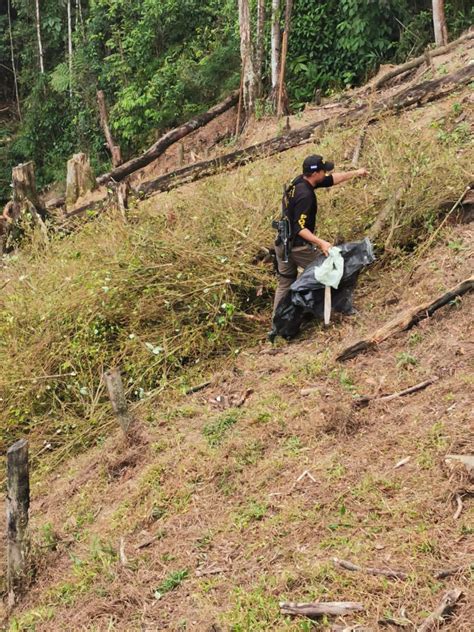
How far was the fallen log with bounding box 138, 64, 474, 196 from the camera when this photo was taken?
34.0 ft

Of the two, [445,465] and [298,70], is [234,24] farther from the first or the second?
[445,465]

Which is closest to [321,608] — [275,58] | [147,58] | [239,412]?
[239,412]

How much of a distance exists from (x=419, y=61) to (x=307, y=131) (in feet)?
11.2

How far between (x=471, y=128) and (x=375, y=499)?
6.01 meters

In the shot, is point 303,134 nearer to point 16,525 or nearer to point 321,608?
point 16,525

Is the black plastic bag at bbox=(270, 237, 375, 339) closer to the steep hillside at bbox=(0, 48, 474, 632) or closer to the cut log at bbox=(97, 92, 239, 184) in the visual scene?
the steep hillside at bbox=(0, 48, 474, 632)

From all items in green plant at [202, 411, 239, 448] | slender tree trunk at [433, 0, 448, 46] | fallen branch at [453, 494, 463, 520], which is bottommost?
green plant at [202, 411, 239, 448]

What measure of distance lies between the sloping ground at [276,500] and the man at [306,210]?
29.6 inches

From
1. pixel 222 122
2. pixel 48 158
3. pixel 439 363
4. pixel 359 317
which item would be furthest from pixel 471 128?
pixel 48 158

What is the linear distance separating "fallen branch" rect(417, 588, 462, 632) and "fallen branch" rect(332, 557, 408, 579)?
0.92ft

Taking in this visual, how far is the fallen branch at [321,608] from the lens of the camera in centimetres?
355

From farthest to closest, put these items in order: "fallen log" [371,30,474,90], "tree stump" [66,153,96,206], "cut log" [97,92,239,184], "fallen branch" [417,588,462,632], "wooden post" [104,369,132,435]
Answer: "tree stump" [66,153,96,206] < "cut log" [97,92,239,184] < "fallen log" [371,30,474,90] < "wooden post" [104,369,132,435] < "fallen branch" [417,588,462,632]

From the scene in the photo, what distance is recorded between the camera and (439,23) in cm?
1388

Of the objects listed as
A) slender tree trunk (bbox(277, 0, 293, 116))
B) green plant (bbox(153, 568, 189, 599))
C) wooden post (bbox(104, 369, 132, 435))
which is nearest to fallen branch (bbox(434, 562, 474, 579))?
green plant (bbox(153, 568, 189, 599))
